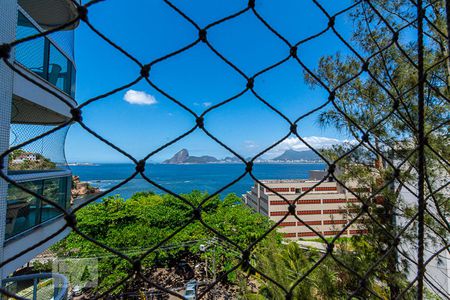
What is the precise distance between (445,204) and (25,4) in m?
5.83

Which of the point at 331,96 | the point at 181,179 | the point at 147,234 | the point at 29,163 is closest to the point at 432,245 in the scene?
the point at 331,96

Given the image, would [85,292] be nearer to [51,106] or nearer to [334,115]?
[51,106]

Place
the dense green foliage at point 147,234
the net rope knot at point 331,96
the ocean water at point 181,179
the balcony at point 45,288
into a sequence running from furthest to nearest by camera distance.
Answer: the ocean water at point 181,179
the dense green foliage at point 147,234
the balcony at point 45,288
the net rope knot at point 331,96

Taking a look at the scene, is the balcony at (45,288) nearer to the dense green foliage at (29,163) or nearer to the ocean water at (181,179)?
the dense green foliage at (29,163)

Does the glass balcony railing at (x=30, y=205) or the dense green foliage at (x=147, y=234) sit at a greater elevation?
the glass balcony railing at (x=30, y=205)

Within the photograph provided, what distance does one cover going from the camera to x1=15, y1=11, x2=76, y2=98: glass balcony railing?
7.36ft

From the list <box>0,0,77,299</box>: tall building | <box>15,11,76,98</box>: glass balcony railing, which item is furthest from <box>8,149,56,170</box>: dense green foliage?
<box>15,11,76,98</box>: glass balcony railing

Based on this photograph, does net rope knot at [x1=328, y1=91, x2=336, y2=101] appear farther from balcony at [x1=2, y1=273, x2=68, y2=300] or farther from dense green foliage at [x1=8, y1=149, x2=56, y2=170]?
balcony at [x1=2, y1=273, x2=68, y2=300]

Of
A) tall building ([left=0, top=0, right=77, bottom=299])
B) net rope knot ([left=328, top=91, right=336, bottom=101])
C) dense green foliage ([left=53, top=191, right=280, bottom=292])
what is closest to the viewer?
net rope knot ([left=328, top=91, right=336, bottom=101])

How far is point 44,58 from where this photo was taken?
2.48 m

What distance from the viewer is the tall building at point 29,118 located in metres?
2.07

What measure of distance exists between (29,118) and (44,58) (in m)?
1.40

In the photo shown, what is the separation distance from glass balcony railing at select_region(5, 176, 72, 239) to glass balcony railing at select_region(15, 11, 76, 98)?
3.51 ft

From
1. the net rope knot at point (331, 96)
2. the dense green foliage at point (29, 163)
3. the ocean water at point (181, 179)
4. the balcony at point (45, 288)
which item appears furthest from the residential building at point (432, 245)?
the ocean water at point (181, 179)
